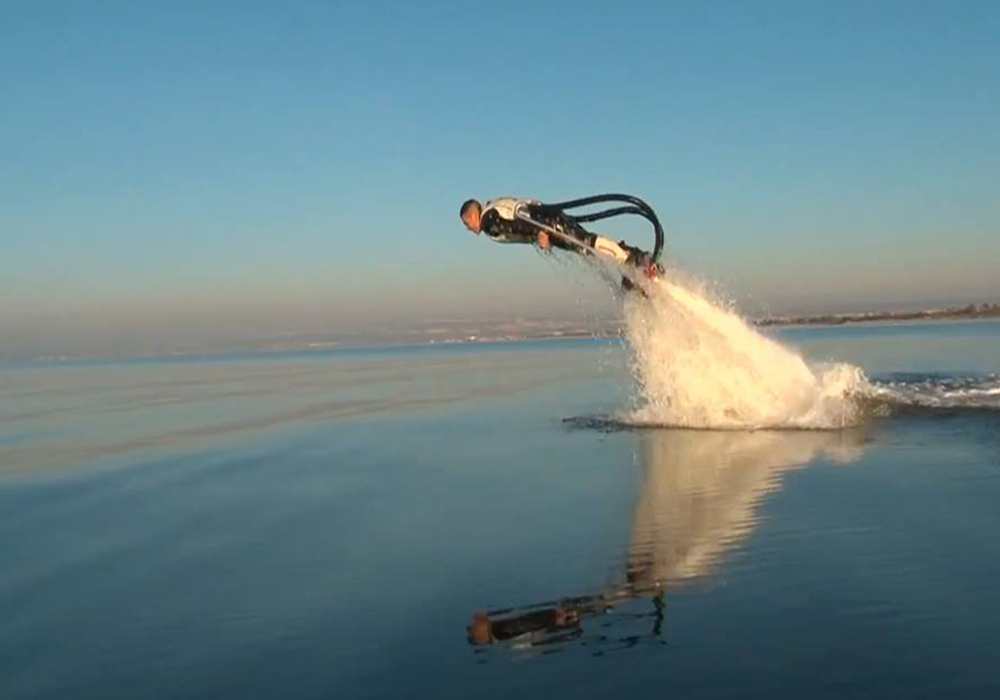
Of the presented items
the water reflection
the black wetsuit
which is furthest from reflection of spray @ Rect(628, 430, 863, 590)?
the black wetsuit

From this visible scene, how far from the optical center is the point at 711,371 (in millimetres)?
20875

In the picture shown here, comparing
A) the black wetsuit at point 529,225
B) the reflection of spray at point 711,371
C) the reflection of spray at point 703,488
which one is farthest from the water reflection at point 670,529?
the black wetsuit at point 529,225

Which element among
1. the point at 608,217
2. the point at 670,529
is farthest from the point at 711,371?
the point at 670,529

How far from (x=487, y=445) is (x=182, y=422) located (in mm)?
11033

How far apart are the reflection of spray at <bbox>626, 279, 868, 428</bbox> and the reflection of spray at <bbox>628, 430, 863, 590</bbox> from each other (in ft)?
4.93

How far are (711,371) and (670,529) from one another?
11069 mm

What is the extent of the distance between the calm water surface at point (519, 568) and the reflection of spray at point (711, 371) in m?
2.24

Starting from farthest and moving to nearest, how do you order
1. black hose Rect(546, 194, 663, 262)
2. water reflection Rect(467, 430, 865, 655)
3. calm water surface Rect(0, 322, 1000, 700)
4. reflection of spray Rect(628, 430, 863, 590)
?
black hose Rect(546, 194, 663, 262) < reflection of spray Rect(628, 430, 863, 590) < water reflection Rect(467, 430, 865, 655) < calm water surface Rect(0, 322, 1000, 700)

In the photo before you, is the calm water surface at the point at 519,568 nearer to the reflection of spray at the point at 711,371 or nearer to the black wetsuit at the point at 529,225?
the reflection of spray at the point at 711,371

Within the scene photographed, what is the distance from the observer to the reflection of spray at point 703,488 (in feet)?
29.5

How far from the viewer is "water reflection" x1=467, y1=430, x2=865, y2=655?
702 cm

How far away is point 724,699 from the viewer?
566 centimetres

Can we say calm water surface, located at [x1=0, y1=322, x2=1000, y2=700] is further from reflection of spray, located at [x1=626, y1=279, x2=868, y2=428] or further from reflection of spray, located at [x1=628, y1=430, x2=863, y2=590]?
reflection of spray, located at [x1=626, y1=279, x2=868, y2=428]

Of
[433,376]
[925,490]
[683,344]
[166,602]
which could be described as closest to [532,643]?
[166,602]
